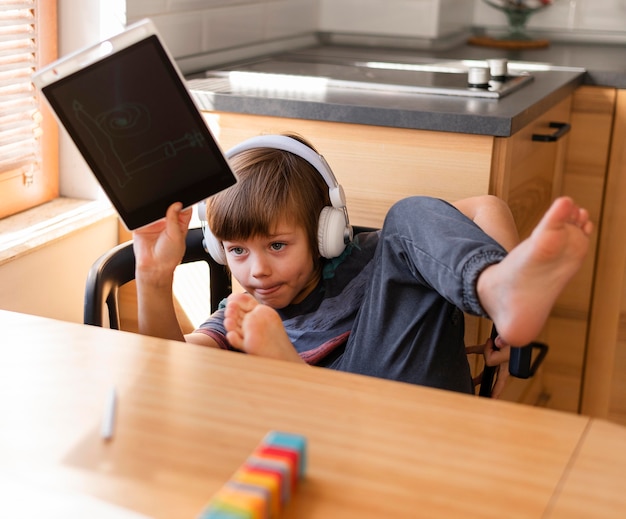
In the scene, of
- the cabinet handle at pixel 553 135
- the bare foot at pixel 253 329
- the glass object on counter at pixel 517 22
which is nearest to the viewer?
the bare foot at pixel 253 329

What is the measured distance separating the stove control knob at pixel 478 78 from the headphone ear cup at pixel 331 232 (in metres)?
0.54

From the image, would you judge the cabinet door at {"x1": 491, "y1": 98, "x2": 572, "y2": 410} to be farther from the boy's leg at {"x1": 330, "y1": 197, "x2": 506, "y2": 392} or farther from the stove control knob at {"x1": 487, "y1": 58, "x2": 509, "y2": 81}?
the boy's leg at {"x1": 330, "y1": 197, "x2": 506, "y2": 392}

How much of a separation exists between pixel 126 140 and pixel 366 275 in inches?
20.8

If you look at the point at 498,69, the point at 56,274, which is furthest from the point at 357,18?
the point at 56,274

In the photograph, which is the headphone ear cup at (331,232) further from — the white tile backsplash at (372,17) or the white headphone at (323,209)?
the white tile backsplash at (372,17)

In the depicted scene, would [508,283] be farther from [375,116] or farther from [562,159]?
[562,159]

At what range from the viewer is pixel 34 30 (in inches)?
62.0

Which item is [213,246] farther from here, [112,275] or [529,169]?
[529,169]

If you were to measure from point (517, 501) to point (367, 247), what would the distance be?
841mm

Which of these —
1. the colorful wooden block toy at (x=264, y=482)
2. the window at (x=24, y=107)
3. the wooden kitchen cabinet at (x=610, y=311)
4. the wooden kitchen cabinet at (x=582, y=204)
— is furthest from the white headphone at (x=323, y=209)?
the wooden kitchen cabinet at (x=610, y=311)

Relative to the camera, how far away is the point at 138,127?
96 cm

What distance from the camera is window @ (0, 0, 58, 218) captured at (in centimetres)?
153

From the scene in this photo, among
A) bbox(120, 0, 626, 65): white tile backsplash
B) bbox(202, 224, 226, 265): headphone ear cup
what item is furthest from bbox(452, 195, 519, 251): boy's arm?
bbox(120, 0, 626, 65): white tile backsplash

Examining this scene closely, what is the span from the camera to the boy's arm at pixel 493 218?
1.22 metres
